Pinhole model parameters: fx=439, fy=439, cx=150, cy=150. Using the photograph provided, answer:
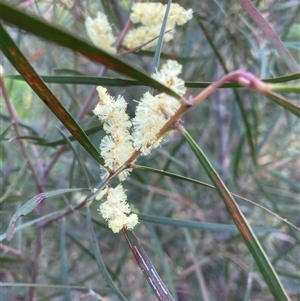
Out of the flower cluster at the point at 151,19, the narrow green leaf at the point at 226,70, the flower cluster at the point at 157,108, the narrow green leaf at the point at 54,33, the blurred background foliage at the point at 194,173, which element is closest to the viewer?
the narrow green leaf at the point at 54,33

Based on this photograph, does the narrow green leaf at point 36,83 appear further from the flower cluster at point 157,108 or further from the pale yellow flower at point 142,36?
the pale yellow flower at point 142,36

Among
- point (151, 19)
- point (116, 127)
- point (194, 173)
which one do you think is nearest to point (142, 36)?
point (151, 19)

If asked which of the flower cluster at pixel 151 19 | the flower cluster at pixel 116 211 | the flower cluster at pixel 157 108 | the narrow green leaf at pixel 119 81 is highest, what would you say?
the flower cluster at pixel 151 19

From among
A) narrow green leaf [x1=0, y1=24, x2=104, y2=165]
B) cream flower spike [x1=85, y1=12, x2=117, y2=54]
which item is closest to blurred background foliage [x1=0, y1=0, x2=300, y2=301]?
cream flower spike [x1=85, y1=12, x2=117, y2=54]

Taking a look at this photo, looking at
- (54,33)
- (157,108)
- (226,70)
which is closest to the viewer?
(54,33)

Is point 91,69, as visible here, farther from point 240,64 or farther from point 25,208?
point 25,208

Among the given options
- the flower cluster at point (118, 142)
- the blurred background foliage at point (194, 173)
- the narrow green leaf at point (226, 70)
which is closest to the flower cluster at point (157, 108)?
the flower cluster at point (118, 142)

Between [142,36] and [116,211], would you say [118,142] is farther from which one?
[142,36]
